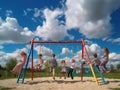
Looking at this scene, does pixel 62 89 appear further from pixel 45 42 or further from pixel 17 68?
pixel 45 42

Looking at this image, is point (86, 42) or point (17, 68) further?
point (86, 42)

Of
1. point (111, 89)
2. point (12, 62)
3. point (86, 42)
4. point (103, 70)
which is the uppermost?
point (12, 62)

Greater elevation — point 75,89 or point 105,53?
point 105,53

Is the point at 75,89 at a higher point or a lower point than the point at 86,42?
lower

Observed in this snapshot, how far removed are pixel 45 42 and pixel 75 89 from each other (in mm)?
5526

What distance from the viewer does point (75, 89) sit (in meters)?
11.2

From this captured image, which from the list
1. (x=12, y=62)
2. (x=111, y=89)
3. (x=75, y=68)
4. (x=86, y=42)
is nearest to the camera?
(x=111, y=89)

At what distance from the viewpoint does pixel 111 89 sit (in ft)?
35.8

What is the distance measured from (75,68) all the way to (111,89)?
267 inches

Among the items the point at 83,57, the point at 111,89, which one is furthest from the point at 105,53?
the point at 111,89

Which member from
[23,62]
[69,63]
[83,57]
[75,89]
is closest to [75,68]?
[69,63]

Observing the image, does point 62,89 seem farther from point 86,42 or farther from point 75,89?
point 86,42

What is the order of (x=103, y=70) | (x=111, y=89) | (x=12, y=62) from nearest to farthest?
(x=111, y=89) → (x=103, y=70) → (x=12, y=62)

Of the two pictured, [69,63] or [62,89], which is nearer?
[62,89]
